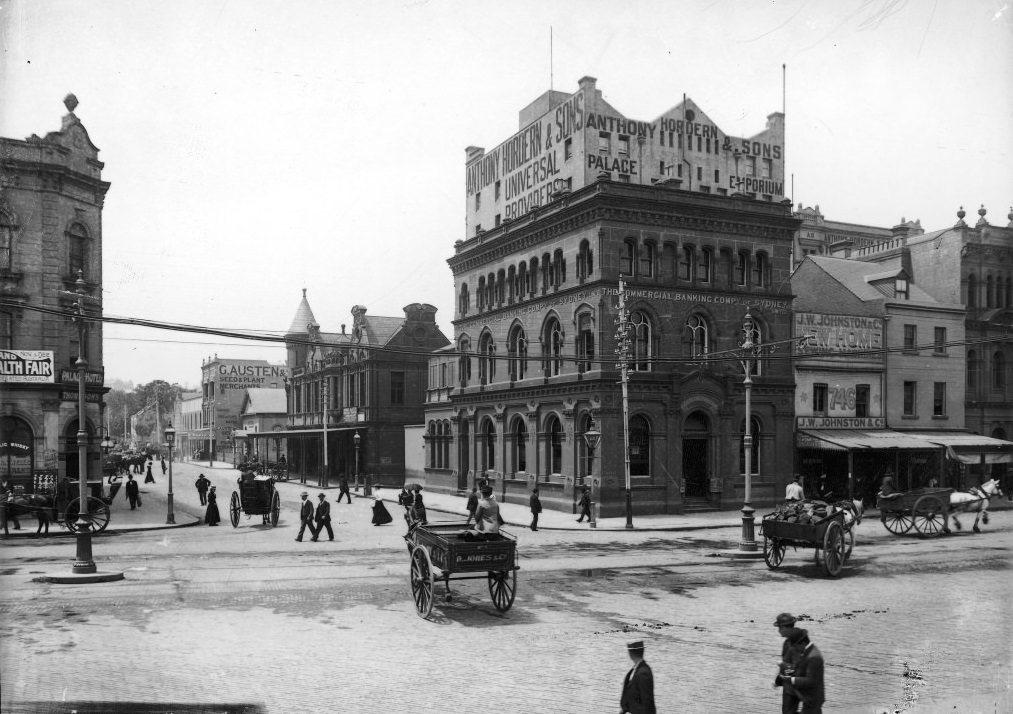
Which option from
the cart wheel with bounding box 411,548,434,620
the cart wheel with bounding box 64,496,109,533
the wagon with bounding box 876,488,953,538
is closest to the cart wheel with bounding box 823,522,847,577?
the wagon with bounding box 876,488,953,538

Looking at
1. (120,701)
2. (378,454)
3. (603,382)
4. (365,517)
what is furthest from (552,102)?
(120,701)

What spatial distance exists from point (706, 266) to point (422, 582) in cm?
2536

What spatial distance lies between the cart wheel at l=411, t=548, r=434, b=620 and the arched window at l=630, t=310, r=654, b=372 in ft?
68.7

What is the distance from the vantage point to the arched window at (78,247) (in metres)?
32.5

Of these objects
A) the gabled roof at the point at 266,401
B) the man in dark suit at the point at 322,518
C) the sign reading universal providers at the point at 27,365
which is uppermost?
the sign reading universal providers at the point at 27,365

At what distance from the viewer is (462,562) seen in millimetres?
14188

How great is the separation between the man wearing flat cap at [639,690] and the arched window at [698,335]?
28.9 metres

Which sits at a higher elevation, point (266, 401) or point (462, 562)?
point (266, 401)

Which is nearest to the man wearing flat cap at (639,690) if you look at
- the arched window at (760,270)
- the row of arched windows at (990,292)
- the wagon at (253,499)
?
the wagon at (253,499)

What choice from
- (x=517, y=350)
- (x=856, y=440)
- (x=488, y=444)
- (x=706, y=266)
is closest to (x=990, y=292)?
(x=856, y=440)

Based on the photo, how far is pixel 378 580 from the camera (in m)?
18.4

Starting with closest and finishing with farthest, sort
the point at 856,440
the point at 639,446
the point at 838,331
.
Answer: the point at 639,446 → the point at 856,440 → the point at 838,331

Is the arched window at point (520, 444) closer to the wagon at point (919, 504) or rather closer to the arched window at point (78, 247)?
the wagon at point (919, 504)

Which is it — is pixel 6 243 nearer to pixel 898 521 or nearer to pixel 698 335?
pixel 698 335
